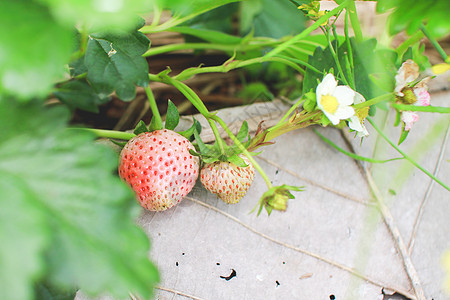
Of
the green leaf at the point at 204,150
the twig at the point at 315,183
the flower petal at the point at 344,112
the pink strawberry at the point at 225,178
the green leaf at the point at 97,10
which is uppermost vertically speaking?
the green leaf at the point at 97,10

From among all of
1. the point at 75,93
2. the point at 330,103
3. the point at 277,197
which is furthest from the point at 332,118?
the point at 75,93

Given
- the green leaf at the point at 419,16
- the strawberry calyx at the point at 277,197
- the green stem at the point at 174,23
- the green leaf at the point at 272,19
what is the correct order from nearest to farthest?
the green leaf at the point at 419,16, the strawberry calyx at the point at 277,197, the green stem at the point at 174,23, the green leaf at the point at 272,19

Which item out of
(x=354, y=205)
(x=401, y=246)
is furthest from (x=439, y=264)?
(x=354, y=205)

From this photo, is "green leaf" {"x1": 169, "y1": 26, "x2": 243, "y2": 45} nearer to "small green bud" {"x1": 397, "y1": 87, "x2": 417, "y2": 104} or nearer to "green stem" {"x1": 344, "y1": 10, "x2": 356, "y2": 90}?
"green stem" {"x1": 344, "y1": 10, "x2": 356, "y2": 90}

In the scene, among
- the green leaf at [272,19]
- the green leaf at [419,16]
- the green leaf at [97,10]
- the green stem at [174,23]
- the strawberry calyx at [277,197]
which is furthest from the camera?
the green leaf at [272,19]

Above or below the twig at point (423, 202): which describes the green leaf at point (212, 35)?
above

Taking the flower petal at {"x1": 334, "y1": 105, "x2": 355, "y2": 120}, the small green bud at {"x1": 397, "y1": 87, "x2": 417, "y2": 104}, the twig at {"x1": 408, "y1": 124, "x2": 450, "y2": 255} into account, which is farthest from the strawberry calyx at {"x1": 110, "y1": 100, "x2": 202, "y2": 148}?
the twig at {"x1": 408, "y1": 124, "x2": 450, "y2": 255}

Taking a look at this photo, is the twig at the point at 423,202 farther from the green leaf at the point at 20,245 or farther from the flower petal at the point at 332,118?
the green leaf at the point at 20,245

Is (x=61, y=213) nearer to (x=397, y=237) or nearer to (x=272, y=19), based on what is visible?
(x=397, y=237)

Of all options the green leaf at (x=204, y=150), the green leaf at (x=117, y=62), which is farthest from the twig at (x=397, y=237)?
the green leaf at (x=117, y=62)
